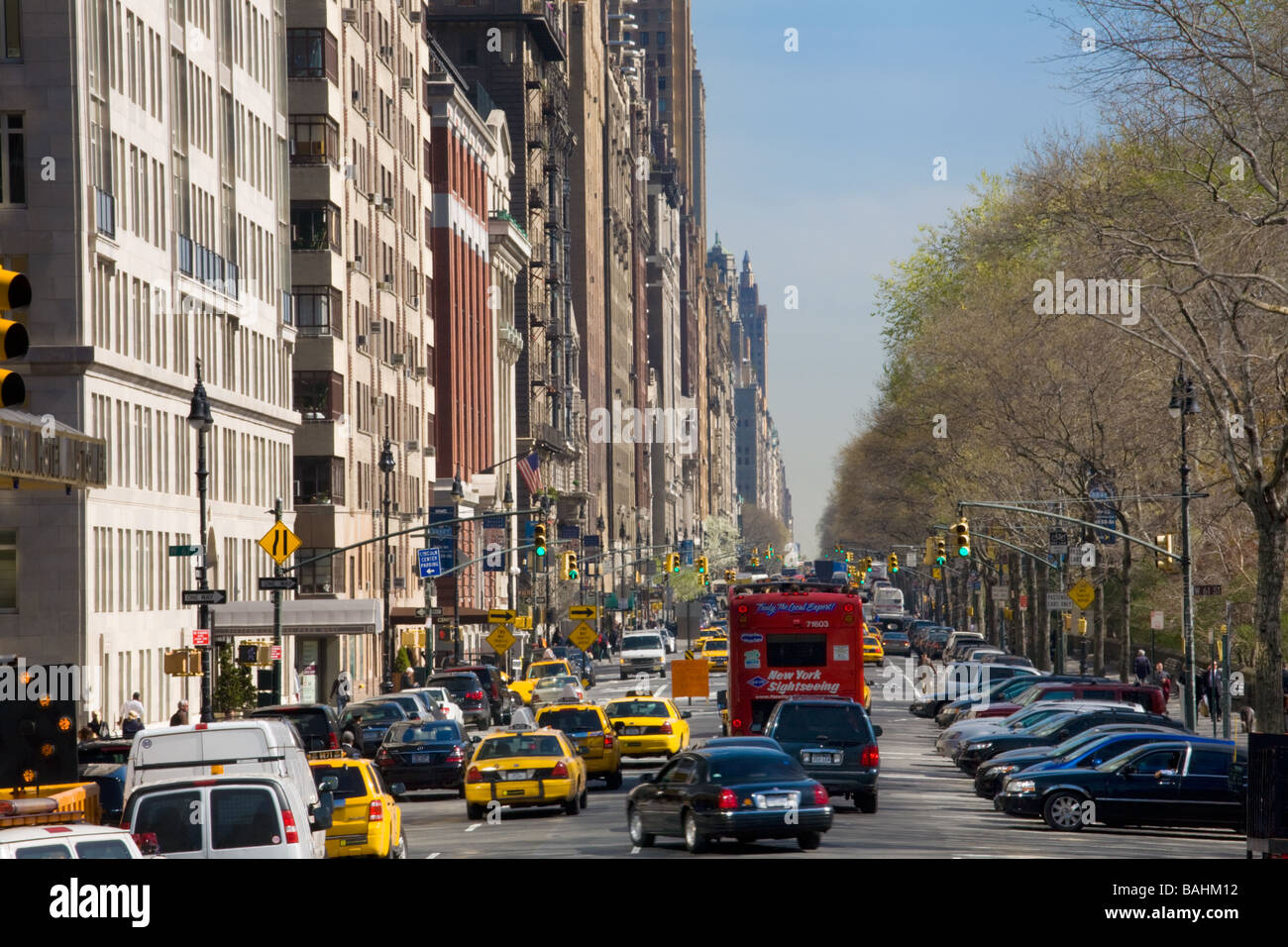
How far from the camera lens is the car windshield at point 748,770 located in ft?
76.3

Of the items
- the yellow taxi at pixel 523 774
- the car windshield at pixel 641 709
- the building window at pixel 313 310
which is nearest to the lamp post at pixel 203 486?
the car windshield at pixel 641 709

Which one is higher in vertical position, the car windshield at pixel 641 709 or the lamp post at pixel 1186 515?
the lamp post at pixel 1186 515

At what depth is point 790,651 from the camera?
38188mm

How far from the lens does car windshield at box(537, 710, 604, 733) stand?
36.9 m

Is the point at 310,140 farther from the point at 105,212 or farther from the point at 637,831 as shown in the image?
the point at 637,831

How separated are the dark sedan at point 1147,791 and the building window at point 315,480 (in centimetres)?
5038

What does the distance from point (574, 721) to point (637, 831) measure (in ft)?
39.8

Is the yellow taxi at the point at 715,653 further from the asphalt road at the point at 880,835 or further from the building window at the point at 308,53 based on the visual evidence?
the asphalt road at the point at 880,835

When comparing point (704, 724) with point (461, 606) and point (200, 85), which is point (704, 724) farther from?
point (461, 606)

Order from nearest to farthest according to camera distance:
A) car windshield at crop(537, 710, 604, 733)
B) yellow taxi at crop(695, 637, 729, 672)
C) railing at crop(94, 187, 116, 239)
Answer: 1. car windshield at crop(537, 710, 604, 733)
2. railing at crop(94, 187, 116, 239)
3. yellow taxi at crop(695, 637, 729, 672)

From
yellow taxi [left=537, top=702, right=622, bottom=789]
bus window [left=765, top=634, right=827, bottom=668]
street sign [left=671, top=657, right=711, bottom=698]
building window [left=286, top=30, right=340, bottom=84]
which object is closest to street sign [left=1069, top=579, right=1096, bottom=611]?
street sign [left=671, top=657, right=711, bottom=698]

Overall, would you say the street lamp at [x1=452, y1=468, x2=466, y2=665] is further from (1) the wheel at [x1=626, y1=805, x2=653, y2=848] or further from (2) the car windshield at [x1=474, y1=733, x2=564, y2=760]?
(1) the wheel at [x1=626, y1=805, x2=653, y2=848]

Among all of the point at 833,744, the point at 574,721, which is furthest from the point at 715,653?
the point at 833,744

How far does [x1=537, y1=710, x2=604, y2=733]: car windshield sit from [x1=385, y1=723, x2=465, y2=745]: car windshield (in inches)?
81.2
